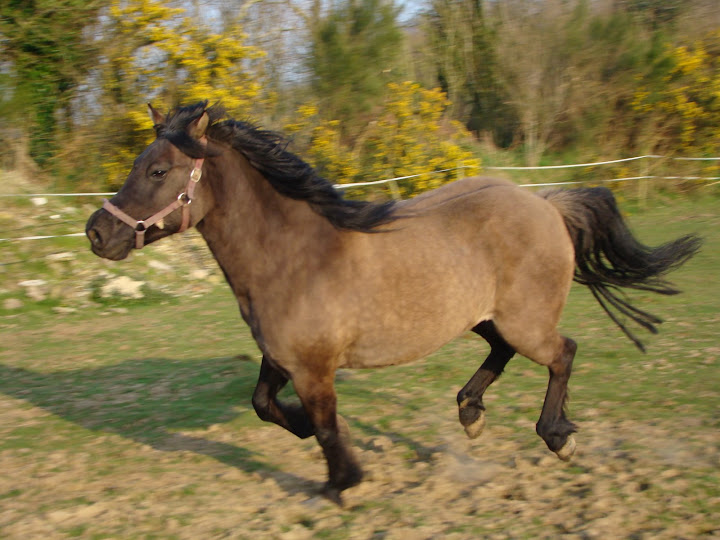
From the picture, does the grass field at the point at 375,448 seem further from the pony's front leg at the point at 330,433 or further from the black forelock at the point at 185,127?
the black forelock at the point at 185,127

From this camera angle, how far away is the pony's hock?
3.41 metres

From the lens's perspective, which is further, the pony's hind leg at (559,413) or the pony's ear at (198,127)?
the pony's hind leg at (559,413)

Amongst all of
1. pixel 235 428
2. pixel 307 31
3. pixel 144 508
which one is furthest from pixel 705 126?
pixel 144 508

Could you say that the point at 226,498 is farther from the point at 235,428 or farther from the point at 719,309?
the point at 719,309

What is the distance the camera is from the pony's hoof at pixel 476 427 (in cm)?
420

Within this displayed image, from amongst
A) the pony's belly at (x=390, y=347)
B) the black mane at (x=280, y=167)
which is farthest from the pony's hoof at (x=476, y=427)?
the black mane at (x=280, y=167)

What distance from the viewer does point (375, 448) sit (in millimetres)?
4305

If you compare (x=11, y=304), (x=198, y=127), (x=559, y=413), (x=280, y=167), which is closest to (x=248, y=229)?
(x=280, y=167)

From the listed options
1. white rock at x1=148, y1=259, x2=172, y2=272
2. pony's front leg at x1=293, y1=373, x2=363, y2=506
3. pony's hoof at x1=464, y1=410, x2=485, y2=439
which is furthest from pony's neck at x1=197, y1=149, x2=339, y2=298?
white rock at x1=148, y1=259, x2=172, y2=272

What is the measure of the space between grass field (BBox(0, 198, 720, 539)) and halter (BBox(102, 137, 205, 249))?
1.42m

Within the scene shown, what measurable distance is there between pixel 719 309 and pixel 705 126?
11.5 metres

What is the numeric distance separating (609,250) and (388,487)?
2.07 metres

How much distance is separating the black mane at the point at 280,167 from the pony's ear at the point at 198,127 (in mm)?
81

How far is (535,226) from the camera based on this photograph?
155 inches
